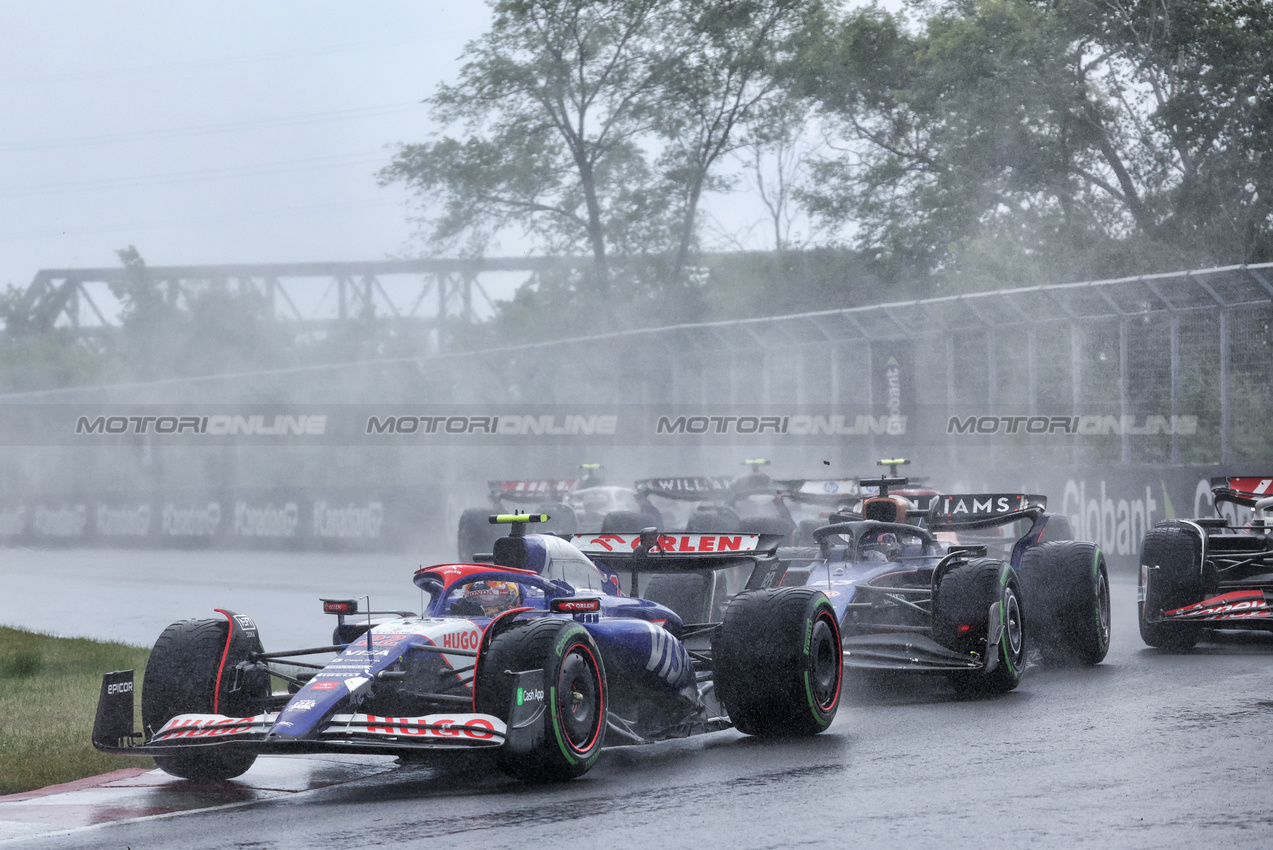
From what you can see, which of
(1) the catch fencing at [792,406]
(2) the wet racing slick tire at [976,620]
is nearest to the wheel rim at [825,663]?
(2) the wet racing slick tire at [976,620]

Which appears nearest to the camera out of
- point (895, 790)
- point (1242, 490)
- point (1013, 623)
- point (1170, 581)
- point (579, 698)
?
point (895, 790)

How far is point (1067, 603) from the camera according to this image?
10445mm

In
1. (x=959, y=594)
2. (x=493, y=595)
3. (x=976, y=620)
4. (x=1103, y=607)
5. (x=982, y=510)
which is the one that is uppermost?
(x=982, y=510)

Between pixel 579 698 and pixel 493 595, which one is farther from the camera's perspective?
pixel 493 595

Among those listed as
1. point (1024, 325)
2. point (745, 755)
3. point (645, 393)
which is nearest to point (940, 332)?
point (1024, 325)

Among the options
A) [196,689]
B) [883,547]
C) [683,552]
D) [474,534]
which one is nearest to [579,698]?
[196,689]

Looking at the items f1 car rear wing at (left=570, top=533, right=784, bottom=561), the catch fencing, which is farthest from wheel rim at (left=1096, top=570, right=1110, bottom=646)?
the catch fencing

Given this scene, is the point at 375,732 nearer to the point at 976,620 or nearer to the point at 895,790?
the point at 895,790

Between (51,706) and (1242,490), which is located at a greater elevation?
(1242,490)

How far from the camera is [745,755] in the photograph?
7250 millimetres

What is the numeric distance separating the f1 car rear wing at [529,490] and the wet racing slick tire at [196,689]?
1447 centimetres

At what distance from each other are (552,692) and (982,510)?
613 centimetres

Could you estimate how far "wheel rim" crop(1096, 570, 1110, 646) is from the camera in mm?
10484

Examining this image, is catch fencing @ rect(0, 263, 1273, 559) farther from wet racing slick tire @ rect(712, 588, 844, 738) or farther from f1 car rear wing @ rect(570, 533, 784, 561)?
wet racing slick tire @ rect(712, 588, 844, 738)
